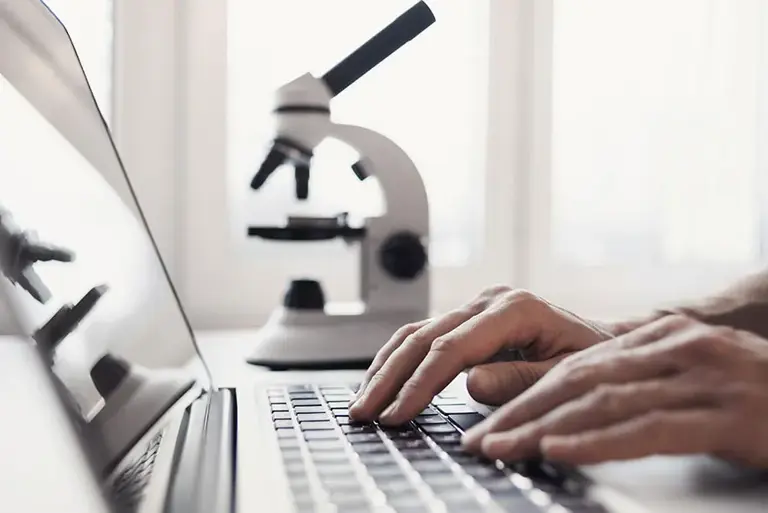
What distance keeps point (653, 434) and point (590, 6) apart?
1398 mm

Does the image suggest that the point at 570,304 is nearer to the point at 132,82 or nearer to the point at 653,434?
the point at 132,82

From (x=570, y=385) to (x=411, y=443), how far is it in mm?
118

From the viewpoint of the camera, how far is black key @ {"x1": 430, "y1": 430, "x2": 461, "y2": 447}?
1.91ft

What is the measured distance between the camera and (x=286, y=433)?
0.61m

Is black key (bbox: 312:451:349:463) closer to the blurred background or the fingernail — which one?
the fingernail

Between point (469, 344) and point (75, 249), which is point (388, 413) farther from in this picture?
point (75, 249)

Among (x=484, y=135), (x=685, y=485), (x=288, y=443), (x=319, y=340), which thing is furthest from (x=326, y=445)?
(x=484, y=135)

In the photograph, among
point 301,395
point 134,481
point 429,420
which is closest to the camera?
point 134,481

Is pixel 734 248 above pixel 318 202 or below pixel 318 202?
below

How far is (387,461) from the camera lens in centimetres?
52

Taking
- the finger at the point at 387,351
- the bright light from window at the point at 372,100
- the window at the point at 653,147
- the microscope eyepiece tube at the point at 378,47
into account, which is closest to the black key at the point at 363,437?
the finger at the point at 387,351

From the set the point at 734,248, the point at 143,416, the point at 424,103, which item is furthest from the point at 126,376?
the point at 734,248

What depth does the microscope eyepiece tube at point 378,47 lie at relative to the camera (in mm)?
1051

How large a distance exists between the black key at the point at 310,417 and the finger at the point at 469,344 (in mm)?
54
